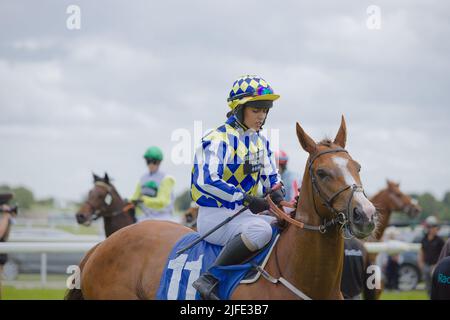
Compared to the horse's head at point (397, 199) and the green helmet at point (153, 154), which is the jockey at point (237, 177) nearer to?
the green helmet at point (153, 154)

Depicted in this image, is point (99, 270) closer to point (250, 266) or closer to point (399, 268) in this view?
point (250, 266)

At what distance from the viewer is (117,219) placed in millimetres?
10039

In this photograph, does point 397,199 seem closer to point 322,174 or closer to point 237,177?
point 237,177

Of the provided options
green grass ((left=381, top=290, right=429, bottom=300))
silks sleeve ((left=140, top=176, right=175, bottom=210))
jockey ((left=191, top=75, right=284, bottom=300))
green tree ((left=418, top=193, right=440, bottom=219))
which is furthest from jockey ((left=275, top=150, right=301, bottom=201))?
green tree ((left=418, top=193, right=440, bottom=219))

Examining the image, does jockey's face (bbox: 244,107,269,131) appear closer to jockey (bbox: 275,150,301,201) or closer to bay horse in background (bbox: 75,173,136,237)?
jockey (bbox: 275,150,301,201)

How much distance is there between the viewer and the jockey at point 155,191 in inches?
393

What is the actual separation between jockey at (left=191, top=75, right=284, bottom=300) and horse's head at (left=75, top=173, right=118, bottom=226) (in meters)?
5.19

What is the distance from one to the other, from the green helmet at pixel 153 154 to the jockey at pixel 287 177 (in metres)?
2.03

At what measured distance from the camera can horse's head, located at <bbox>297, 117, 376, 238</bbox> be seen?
4.22 m

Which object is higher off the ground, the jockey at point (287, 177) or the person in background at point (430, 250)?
the jockey at point (287, 177)

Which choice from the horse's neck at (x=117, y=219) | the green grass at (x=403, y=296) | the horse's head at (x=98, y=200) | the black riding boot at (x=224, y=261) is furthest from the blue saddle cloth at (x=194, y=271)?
the green grass at (x=403, y=296)

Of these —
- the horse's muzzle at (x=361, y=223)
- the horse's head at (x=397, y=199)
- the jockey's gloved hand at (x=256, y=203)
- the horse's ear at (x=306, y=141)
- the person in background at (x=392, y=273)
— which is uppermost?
the horse's ear at (x=306, y=141)

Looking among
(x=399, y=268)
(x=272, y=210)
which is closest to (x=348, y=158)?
(x=272, y=210)
